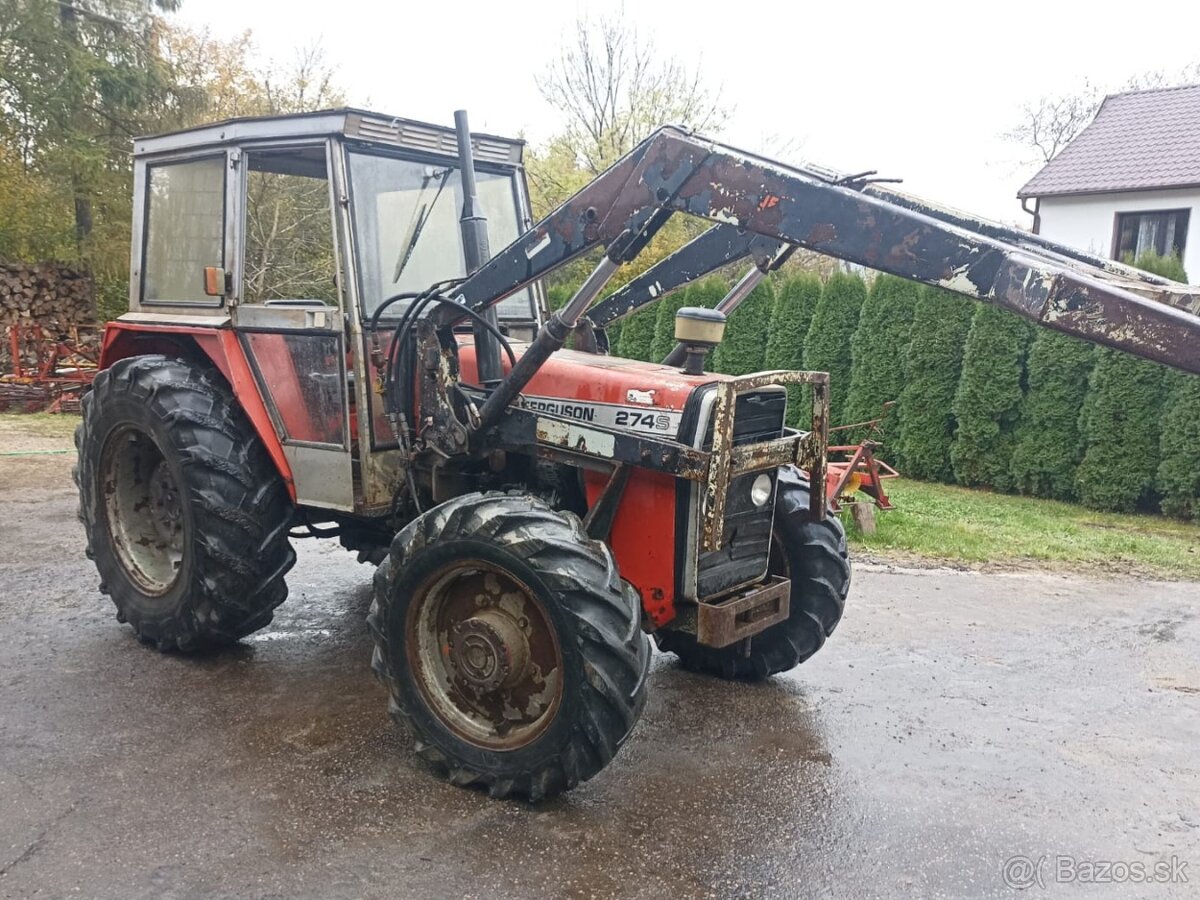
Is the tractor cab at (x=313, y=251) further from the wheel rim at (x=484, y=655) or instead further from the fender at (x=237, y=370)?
the wheel rim at (x=484, y=655)

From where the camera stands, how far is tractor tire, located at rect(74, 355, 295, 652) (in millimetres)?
4203

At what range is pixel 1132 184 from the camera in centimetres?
1756

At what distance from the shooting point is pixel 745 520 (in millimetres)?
3844

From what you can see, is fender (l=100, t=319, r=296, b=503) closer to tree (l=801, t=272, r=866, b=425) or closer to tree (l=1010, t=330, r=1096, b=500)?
tree (l=1010, t=330, r=1096, b=500)

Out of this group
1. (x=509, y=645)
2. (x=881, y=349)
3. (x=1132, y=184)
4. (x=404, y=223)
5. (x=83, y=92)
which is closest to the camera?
(x=509, y=645)

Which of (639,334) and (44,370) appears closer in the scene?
(44,370)

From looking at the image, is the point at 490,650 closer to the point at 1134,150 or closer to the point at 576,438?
the point at 576,438

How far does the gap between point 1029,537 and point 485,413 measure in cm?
595

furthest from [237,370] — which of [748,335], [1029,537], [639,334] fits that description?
[639,334]

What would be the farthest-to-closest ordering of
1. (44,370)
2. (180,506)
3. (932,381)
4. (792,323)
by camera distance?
(44,370) → (792,323) → (932,381) → (180,506)

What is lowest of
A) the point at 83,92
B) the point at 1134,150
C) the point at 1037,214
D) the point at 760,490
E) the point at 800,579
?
the point at 800,579

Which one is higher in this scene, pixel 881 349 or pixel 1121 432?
pixel 881 349

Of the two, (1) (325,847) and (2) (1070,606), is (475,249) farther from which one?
(2) (1070,606)

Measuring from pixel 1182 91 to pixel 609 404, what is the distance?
819 inches
